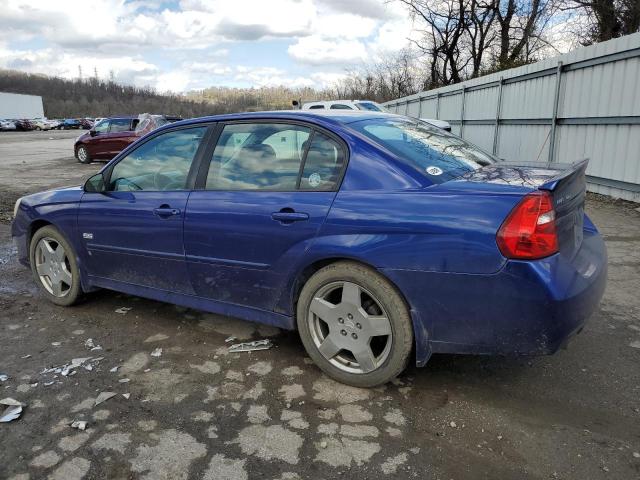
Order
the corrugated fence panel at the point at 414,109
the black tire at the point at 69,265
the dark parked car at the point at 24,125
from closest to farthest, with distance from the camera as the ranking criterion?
the black tire at the point at 69,265
the corrugated fence panel at the point at 414,109
the dark parked car at the point at 24,125

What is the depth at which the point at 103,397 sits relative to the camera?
2.99m

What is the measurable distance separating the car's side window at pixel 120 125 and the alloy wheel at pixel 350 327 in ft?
56.6

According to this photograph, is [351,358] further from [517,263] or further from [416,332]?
[517,263]

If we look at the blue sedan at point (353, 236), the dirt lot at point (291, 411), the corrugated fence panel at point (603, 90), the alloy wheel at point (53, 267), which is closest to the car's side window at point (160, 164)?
the blue sedan at point (353, 236)

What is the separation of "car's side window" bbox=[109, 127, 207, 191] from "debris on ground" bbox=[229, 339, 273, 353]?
1157 millimetres

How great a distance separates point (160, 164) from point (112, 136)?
15.8 meters

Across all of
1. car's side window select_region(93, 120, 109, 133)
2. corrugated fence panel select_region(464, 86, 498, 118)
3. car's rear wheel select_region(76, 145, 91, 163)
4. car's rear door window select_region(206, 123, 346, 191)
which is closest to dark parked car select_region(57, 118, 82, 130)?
car's side window select_region(93, 120, 109, 133)

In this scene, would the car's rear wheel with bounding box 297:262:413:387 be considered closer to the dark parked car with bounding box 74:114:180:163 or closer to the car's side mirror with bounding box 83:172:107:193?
the car's side mirror with bounding box 83:172:107:193

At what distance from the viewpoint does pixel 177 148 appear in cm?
379

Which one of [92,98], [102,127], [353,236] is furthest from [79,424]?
[92,98]

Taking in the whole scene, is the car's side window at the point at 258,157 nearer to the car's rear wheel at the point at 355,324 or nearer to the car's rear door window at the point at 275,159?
the car's rear door window at the point at 275,159

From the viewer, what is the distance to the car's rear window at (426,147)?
2977mm

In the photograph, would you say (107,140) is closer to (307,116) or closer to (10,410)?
(307,116)

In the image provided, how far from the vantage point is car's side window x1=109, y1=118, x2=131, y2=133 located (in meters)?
18.4
